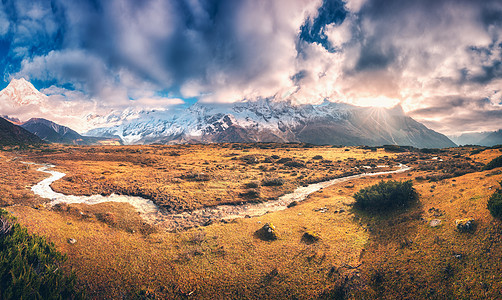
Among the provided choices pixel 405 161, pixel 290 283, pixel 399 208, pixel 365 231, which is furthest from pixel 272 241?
pixel 405 161

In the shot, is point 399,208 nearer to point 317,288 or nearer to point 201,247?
point 317,288

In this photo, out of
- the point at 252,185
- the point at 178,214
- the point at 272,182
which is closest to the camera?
the point at 178,214

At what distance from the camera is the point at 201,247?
46.2ft

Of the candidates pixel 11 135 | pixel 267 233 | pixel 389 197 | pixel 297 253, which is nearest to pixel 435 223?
pixel 389 197

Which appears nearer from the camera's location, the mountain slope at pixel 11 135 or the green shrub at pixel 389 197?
the green shrub at pixel 389 197

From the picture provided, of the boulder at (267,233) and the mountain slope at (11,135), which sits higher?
the mountain slope at (11,135)

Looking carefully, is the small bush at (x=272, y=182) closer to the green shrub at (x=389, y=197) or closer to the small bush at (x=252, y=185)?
the small bush at (x=252, y=185)

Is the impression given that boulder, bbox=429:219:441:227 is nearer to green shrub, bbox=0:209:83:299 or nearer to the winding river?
the winding river

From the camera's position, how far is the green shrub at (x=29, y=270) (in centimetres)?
799

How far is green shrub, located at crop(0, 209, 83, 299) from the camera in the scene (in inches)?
314

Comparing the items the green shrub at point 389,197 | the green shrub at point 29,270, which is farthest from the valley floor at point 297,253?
the green shrub at point 389,197

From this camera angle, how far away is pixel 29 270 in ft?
27.3

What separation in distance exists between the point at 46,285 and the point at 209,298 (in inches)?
306

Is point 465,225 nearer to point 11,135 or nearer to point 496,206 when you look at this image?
point 496,206
